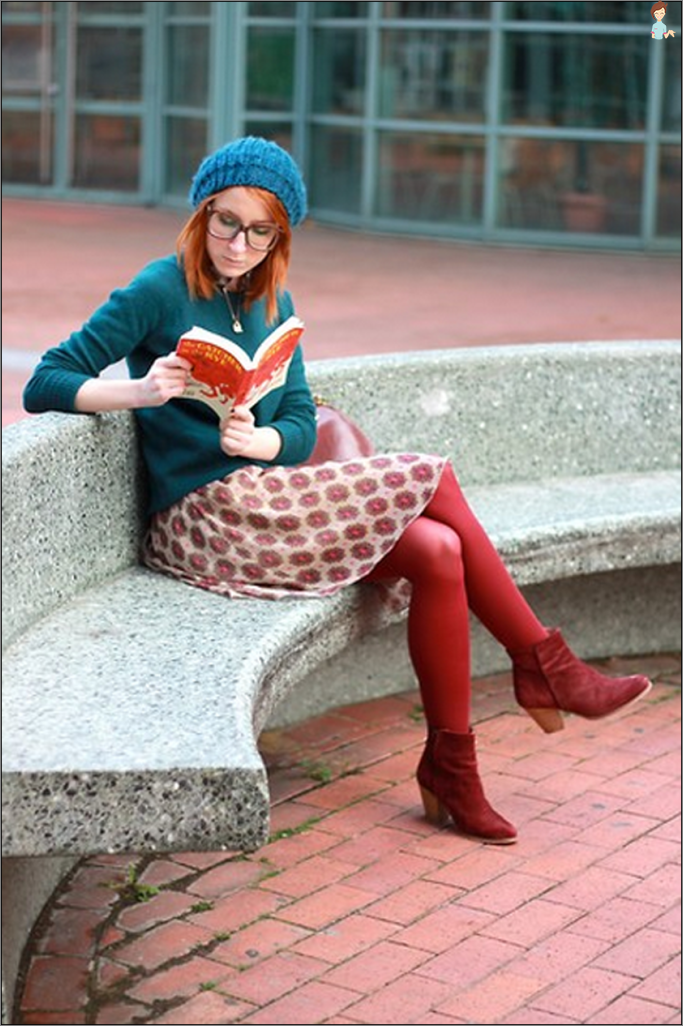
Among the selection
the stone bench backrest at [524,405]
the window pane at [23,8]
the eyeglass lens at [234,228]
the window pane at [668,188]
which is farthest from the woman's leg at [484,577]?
the window pane at [23,8]

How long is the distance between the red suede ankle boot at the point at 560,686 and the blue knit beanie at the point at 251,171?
3.70 feet

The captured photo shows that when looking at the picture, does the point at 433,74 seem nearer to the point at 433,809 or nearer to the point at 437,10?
the point at 437,10

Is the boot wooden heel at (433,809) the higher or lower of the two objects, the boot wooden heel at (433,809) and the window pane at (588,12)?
the lower

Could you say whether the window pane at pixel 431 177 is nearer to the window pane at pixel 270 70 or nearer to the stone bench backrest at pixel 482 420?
the window pane at pixel 270 70

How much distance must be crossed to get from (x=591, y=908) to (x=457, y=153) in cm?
1122

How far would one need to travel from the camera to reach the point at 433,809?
4.35 m

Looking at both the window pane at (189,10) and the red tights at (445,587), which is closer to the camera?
the red tights at (445,587)

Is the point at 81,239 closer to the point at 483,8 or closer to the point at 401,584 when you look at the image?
the point at 483,8

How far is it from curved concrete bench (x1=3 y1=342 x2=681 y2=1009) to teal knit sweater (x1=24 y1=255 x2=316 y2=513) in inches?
3.5

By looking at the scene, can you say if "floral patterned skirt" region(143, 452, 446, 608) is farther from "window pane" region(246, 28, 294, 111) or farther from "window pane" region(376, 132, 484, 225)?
"window pane" region(246, 28, 294, 111)

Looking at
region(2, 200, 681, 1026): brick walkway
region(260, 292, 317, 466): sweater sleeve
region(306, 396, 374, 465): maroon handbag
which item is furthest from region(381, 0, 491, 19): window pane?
region(260, 292, 317, 466): sweater sleeve

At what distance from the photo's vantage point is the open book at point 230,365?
3836 millimetres

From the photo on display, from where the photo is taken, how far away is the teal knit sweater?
403cm

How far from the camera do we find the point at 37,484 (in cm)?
372
